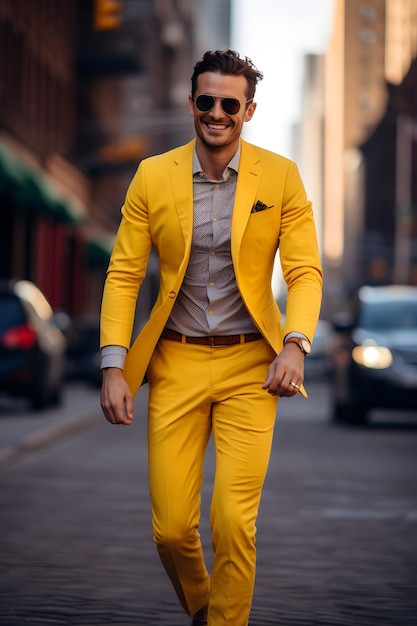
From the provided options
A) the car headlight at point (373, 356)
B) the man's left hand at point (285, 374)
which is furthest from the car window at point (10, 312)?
the man's left hand at point (285, 374)

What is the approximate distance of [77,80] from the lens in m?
48.8

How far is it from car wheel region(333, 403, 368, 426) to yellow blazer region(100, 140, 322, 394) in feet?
44.5

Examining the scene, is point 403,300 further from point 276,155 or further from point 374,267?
point 374,267

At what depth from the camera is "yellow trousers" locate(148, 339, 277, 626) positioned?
16.4 feet

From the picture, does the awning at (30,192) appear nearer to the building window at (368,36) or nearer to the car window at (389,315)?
the car window at (389,315)

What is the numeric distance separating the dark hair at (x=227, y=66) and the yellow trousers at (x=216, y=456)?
2.86ft

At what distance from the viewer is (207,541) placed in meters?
8.73

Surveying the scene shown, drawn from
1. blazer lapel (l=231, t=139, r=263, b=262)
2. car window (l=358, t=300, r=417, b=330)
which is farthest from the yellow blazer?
car window (l=358, t=300, r=417, b=330)

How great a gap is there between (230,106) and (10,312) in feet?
48.6

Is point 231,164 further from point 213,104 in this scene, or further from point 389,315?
point 389,315

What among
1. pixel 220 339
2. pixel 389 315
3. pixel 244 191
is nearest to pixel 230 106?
pixel 244 191

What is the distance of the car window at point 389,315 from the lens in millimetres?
18922

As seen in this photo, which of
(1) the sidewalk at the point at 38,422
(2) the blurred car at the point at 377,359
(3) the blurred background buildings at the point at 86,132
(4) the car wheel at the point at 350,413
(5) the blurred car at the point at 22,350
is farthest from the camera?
(3) the blurred background buildings at the point at 86,132

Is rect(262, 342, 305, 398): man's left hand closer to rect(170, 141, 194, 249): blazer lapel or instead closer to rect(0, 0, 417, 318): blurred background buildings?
rect(170, 141, 194, 249): blazer lapel
